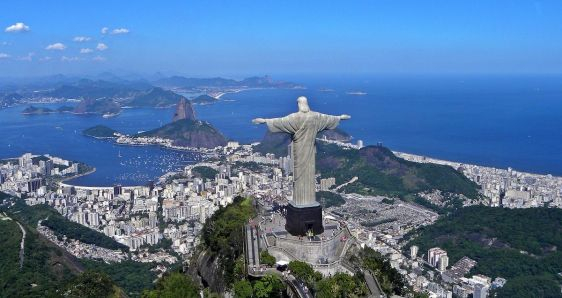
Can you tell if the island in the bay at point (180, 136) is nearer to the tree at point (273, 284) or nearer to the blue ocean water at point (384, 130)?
the blue ocean water at point (384, 130)

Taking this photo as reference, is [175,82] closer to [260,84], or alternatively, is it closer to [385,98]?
[260,84]

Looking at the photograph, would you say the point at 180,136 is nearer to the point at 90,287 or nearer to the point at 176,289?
the point at 90,287

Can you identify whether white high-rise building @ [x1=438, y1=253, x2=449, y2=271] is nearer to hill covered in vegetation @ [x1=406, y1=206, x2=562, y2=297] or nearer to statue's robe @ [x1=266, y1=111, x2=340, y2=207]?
hill covered in vegetation @ [x1=406, y1=206, x2=562, y2=297]

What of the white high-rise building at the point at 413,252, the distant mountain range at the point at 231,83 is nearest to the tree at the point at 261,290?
the white high-rise building at the point at 413,252

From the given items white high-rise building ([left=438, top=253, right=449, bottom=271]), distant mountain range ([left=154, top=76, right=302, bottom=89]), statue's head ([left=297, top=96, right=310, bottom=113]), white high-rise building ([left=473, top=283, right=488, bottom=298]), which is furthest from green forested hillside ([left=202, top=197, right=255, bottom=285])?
distant mountain range ([left=154, top=76, right=302, bottom=89])

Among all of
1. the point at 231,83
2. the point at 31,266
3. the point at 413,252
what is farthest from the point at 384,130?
the point at 231,83

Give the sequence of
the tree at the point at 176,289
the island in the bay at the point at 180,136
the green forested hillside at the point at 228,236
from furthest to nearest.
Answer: the island in the bay at the point at 180,136, the green forested hillside at the point at 228,236, the tree at the point at 176,289

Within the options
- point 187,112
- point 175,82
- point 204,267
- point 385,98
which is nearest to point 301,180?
point 204,267

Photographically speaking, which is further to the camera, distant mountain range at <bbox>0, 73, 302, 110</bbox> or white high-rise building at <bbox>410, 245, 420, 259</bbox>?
distant mountain range at <bbox>0, 73, 302, 110</bbox>
